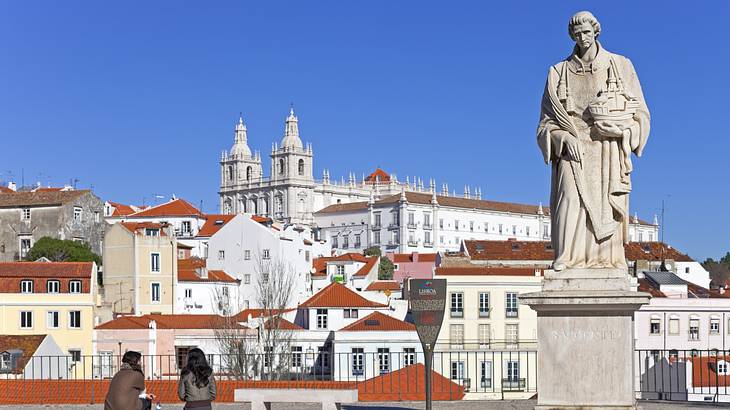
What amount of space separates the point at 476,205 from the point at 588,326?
17431 cm

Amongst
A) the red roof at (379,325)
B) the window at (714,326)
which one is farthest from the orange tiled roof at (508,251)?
the red roof at (379,325)

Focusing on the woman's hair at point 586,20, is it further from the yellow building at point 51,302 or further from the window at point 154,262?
the window at point 154,262

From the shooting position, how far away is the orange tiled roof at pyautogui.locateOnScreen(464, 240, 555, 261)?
75.0 metres

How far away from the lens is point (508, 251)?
76.2 meters

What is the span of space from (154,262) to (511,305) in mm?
25372

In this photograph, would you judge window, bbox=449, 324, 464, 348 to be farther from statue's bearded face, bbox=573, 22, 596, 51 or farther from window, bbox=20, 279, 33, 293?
statue's bearded face, bbox=573, 22, 596, 51

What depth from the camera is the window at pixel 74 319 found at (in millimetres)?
54781

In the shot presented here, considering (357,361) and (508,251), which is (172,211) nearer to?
(508,251)

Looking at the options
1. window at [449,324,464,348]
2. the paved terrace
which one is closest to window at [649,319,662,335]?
window at [449,324,464,348]

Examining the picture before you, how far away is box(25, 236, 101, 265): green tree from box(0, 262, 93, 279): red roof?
18.7 m

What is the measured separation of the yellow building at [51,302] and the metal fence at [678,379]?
2952 centimetres

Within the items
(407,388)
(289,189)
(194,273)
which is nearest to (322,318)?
(194,273)

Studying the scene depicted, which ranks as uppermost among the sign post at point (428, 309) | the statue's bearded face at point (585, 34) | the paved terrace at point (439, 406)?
the statue's bearded face at point (585, 34)

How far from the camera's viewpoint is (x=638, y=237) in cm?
18525
